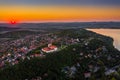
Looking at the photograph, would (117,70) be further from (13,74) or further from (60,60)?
(13,74)

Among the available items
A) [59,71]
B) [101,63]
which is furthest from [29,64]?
[101,63]

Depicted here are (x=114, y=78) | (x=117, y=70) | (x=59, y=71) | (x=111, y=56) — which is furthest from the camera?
(x=111, y=56)

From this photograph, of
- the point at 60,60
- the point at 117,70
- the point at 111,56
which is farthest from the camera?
the point at 111,56

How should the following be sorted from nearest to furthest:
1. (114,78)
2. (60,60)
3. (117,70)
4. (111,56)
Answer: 1. (114,78)
2. (117,70)
3. (60,60)
4. (111,56)

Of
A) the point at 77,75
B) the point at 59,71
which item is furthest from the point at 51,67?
the point at 77,75

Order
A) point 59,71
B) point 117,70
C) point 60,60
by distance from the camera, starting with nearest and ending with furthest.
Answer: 1. point 117,70
2. point 59,71
3. point 60,60

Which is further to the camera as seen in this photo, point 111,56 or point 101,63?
point 111,56

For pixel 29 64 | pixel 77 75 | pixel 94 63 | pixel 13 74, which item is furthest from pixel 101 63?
pixel 13 74

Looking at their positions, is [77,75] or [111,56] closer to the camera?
[77,75]

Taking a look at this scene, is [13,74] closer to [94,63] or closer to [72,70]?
[72,70]
